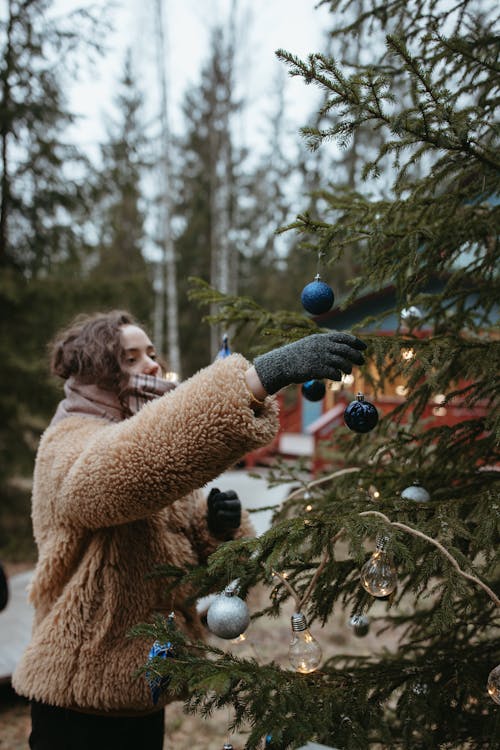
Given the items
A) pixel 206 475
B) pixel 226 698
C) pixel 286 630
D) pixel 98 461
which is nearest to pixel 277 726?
pixel 226 698

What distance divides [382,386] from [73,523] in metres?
1.36

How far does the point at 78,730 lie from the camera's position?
161 cm

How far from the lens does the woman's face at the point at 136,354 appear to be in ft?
5.87

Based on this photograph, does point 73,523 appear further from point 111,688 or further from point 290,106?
point 290,106

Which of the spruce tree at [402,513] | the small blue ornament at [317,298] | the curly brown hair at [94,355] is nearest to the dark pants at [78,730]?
the spruce tree at [402,513]

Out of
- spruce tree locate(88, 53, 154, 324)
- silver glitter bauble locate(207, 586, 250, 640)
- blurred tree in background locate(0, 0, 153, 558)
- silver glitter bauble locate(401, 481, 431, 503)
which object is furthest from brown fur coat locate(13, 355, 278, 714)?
spruce tree locate(88, 53, 154, 324)

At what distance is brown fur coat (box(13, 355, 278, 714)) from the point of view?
1263mm

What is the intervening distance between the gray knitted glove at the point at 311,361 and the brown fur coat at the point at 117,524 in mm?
72

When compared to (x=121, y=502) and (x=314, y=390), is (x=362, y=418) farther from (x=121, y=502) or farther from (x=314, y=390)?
(x=121, y=502)

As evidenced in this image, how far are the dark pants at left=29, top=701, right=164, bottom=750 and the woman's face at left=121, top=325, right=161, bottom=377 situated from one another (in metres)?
1.04

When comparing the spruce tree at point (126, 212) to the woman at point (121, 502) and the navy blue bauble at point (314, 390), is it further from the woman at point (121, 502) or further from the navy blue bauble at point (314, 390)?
the navy blue bauble at point (314, 390)

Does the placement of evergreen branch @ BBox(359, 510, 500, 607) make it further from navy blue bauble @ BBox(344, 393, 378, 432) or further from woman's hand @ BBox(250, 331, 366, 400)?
woman's hand @ BBox(250, 331, 366, 400)

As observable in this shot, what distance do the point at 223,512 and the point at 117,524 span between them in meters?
0.41

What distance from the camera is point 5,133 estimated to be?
6.23 meters
